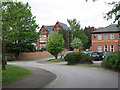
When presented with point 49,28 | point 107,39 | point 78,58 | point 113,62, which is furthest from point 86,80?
point 49,28

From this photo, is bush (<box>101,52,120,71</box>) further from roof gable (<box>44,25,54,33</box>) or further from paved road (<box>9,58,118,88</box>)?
roof gable (<box>44,25,54,33</box>)

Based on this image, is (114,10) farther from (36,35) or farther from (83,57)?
(36,35)

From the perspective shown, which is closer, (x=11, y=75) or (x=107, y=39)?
(x=11, y=75)

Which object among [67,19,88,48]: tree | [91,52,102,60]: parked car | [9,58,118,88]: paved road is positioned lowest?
[9,58,118,88]: paved road

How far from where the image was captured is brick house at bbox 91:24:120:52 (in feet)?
147

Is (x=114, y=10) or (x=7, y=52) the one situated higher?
(x=114, y=10)

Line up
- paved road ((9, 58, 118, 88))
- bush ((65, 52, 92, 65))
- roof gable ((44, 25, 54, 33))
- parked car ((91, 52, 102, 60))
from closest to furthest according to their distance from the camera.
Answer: paved road ((9, 58, 118, 88)) < bush ((65, 52, 92, 65)) < parked car ((91, 52, 102, 60)) < roof gable ((44, 25, 54, 33))

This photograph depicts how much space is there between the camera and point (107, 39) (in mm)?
45750

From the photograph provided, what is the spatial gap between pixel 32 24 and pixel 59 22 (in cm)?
3439

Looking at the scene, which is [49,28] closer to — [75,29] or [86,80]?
[75,29]

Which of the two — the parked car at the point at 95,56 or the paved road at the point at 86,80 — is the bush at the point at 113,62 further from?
the parked car at the point at 95,56

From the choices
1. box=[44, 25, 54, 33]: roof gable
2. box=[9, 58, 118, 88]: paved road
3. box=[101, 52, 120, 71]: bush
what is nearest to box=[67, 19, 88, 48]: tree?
box=[44, 25, 54, 33]: roof gable

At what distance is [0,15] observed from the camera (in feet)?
46.0

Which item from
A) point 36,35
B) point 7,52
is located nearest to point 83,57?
point 36,35
